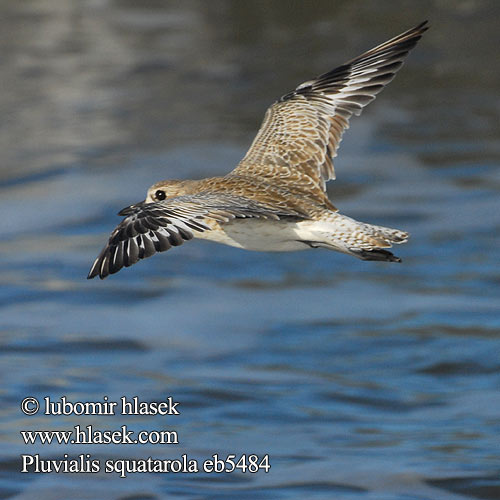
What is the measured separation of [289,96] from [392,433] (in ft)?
14.4

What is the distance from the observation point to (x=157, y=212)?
9.62 m

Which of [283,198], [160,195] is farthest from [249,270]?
[283,198]

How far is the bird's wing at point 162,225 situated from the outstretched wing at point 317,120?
1.43m

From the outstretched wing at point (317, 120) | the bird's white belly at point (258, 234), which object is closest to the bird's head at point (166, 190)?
the outstretched wing at point (317, 120)

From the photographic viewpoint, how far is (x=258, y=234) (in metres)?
10.1

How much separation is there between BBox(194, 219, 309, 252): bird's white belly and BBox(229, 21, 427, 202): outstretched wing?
2.94 feet

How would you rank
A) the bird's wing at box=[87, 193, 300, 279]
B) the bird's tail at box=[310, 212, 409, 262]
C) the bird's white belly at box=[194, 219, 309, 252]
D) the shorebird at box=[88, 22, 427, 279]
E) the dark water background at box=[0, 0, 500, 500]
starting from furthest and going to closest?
the dark water background at box=[0, 0, 500, 500], the bird's white belly at box=[194, 219, 309, 252], the bird's tail at box=[310, 212, 409, 262], the shorebird at box=[88, 22, 427, 279], the bird's wing at box=[87, 193, 300, 279]

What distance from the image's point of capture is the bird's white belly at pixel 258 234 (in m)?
10.1

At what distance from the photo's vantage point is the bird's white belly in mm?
10133

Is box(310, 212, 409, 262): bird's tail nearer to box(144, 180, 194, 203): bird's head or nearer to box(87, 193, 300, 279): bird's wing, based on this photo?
box(87, 193, 300, 279): bird's wing

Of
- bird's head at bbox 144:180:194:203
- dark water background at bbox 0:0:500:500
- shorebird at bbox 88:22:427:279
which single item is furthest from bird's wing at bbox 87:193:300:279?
dark water background at bbox 0:0:500:500

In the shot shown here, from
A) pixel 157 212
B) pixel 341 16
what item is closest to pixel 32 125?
pixel 341 16

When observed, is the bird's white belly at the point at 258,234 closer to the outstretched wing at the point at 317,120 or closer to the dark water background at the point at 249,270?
the outstretched wing at the point at 317,120

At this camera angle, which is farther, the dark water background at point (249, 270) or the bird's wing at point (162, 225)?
the dark water background at point (249, 270)
